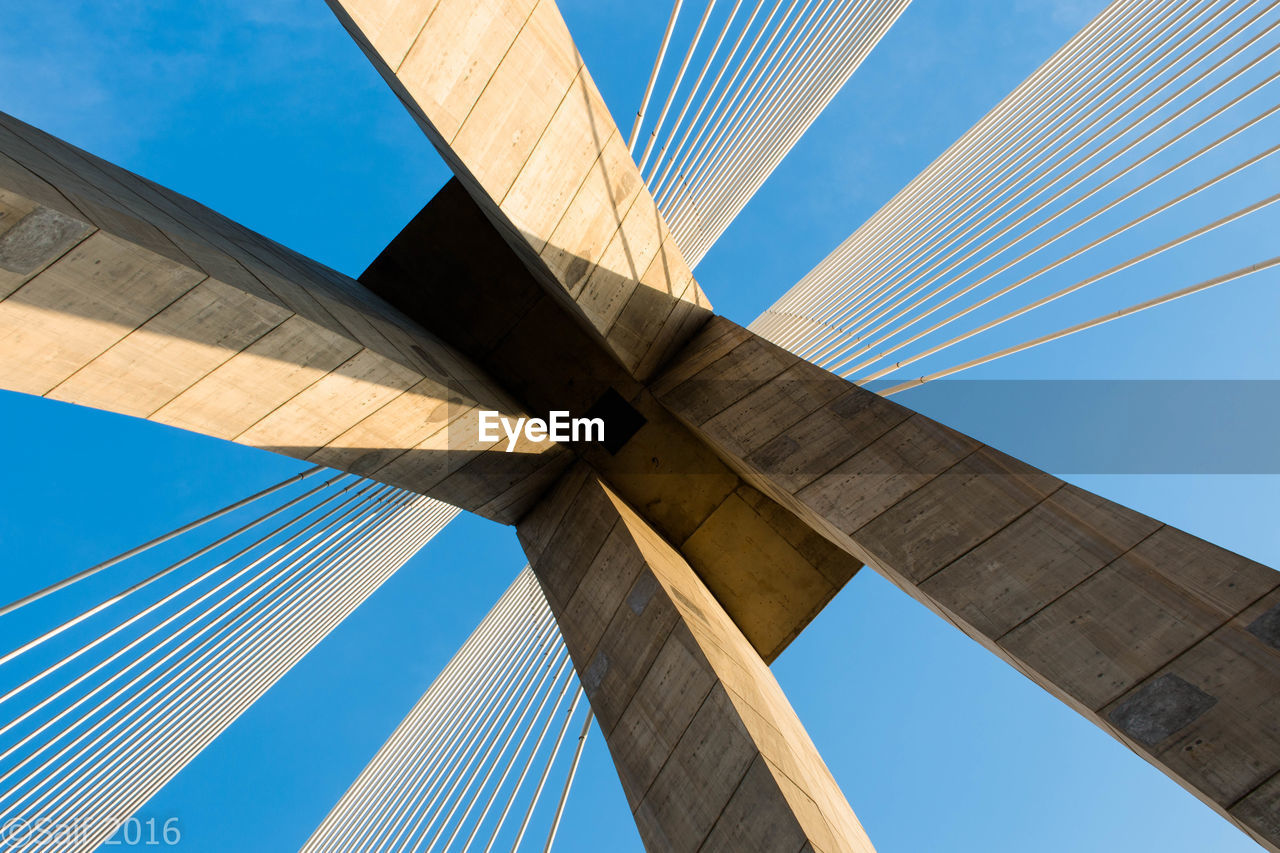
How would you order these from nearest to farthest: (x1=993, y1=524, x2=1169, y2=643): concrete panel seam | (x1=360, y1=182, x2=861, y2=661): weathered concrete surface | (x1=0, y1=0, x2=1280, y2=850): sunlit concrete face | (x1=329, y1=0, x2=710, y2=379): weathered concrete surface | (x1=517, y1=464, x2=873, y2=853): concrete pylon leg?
(x1=0, y1=0, x2=1280, y2=850): sunlit concrete face, (x1=993, y1=524, x2=1169, y2=643): concrete panel seam, (x1=329, y1=0, x2=710, y2=379): weathered concrete surface, (x1=517, y1=464, x2=873, y2=853): concrete pylon leg, (x1=360, y1=182, x2=861, y2=661): weathered concrete surface

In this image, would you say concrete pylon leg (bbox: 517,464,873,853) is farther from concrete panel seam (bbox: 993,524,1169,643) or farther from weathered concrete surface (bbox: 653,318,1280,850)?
concrete panel seam (bbox: 993,524,1169,643)

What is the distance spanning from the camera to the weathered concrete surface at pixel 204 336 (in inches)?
203

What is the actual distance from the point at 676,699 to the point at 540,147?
5.26 meters

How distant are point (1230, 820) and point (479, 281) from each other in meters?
8.82

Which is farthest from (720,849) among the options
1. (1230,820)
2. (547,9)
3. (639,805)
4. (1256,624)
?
(547,9)

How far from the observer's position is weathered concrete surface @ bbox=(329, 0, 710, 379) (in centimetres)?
594

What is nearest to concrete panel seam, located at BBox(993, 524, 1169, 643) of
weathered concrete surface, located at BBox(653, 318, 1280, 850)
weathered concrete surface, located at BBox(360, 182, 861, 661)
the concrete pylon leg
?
weathered concrete surface, located at BBox(653, 318, 1280, 850)

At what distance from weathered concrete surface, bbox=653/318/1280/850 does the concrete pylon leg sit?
1.58 meters

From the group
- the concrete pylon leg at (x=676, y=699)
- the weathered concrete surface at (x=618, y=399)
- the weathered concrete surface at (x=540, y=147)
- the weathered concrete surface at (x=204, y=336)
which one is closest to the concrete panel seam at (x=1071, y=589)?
Result: the concrete pylon leg at (x=676, y=699)

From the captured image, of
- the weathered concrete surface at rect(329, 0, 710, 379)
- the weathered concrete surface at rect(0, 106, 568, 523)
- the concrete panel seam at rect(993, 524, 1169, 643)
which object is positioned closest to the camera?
the weathered concrete surface at rect(0, 106, 568, 523)

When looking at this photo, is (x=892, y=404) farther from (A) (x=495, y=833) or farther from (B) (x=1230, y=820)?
(A) (x=495, y=833)

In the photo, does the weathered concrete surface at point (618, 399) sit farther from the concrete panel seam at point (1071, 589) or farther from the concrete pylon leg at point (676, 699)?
the concrete panel seam at point (1071, 589)

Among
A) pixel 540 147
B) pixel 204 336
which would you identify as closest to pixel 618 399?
pixel 540 147

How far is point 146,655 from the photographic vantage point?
25.6ft
